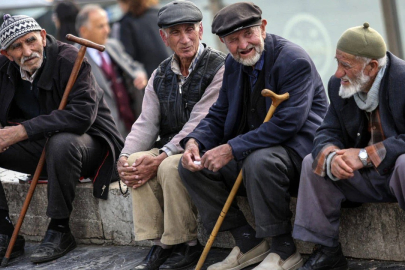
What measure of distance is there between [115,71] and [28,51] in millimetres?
1833

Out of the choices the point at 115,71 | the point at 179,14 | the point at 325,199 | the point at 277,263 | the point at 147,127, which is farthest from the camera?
the point at 115,71

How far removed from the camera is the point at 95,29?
7238 mm

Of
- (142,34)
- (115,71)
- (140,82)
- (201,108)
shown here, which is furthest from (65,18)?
(201,108)

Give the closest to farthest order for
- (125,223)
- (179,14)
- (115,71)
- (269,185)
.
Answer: (269,185)
(179,14)
(125,223)
(115,71)

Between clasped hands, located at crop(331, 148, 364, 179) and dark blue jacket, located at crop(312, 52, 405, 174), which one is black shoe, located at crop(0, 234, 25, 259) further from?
clasped hands, located at crop(331, 148, 364, 179)

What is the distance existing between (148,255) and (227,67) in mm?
1312

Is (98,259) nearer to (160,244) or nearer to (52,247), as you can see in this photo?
(52,247)

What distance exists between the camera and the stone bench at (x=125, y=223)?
4363 mm

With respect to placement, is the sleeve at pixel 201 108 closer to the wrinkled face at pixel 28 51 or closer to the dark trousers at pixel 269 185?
the dark trousers at pixel 269 185

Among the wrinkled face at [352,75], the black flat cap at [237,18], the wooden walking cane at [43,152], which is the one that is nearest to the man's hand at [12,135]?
the wooden walking cane at [43,152]

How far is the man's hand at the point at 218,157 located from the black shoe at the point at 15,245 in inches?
72.7

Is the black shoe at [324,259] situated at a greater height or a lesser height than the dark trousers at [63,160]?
lesser

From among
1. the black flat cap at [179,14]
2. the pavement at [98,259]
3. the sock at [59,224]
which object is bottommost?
the pavement at [98,259]

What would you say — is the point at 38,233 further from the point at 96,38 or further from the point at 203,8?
the point at 203,8
